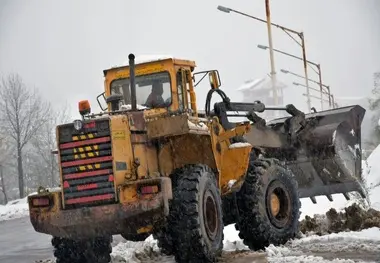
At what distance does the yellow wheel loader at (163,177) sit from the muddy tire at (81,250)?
1cm

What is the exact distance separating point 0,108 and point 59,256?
112 ft

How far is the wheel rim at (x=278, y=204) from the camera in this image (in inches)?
341

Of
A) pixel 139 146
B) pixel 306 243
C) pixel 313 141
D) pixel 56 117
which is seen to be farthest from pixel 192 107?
pixel 56 117

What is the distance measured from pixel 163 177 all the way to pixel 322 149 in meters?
4.86

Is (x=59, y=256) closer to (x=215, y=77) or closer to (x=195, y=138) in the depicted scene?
(x=195, y=138)

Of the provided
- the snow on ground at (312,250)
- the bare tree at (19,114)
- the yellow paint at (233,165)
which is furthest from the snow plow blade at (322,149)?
the bare tree at (19,114)

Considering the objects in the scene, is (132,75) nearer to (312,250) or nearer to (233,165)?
(233,165)

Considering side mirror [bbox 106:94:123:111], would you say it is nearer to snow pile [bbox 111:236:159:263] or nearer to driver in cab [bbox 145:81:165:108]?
driver in cab [bbox 145:81:165:108]

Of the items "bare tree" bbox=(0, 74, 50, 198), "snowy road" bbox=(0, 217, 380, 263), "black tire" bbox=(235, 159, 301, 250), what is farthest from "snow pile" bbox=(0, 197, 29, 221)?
"black tire" bbox=(235, 159, 301, 250)

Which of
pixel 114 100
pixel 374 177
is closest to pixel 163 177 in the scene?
pixel 114 100

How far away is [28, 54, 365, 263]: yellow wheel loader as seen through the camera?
6793 millimetres

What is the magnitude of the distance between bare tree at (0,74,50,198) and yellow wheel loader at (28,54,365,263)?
98.9ft

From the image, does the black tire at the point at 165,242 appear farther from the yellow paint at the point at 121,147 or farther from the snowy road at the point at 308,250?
the yellow paint at the point at 121,147

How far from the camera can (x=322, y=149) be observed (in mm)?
10750
